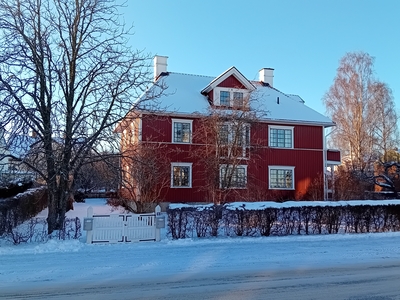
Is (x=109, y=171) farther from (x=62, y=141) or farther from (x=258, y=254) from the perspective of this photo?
(x=258, y=254)

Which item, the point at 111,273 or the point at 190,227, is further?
the point at 190,227

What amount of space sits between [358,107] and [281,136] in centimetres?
1519

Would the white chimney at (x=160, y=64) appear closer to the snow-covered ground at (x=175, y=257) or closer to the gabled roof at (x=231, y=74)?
the gabled roof at (x=231, y=74)

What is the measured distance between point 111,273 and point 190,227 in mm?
4633

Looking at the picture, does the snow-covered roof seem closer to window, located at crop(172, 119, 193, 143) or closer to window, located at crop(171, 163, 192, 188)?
window, located at crop(172, 119, 193, 143)

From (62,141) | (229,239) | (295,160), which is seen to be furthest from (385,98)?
(62,141)

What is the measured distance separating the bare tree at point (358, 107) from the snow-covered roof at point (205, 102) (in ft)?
36.5

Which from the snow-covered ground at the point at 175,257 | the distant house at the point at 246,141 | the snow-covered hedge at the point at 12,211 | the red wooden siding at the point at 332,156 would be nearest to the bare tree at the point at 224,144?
the distant house at the point at 246,141

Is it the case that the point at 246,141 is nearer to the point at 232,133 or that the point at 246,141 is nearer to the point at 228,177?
the point at 232,133

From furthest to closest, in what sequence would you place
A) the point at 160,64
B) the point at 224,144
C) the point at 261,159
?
the point at 160,64 < the point at 261,159 < the point at 224,144

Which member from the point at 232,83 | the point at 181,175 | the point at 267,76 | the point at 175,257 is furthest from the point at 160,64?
the point at 175,257

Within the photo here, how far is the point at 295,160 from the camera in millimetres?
25422

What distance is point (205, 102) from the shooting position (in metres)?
24.7

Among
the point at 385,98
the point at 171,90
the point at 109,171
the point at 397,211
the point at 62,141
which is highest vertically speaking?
the point at 385,98
